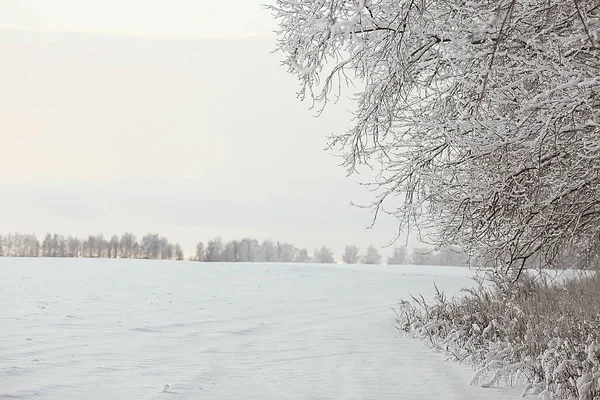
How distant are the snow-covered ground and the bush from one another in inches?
15.4

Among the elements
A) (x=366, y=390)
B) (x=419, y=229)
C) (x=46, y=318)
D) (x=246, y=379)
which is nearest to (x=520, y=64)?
(x=419, y=229)

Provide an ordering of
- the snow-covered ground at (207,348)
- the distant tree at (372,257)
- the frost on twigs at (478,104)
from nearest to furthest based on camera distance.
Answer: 1. the frost on twigs at (478,104)
2. the snow-covered ground at (207,348)
3. the distant tree at (372,257)

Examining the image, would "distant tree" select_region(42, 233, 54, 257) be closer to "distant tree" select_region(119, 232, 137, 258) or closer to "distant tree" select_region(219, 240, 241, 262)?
"distant tree" select_region(119, 232, 137, 258)

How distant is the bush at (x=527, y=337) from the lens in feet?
19.1

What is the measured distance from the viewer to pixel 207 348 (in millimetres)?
8875

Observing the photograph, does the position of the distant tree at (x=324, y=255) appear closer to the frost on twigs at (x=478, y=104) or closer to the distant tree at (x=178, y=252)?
the distant tree at (x=178, y=252)

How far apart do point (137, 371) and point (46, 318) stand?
5972 millimetres

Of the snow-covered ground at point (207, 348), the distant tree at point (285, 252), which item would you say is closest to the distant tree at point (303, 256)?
the distant tree at point (285, 252)

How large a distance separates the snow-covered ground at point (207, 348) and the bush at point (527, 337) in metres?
0.39

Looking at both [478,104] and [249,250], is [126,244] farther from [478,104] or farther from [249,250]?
[478,104]

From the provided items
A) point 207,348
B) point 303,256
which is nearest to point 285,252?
point 303,256

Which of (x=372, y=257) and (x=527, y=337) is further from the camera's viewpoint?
(x=372, y=257)

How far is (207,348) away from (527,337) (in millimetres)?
4586

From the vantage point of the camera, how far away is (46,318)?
38.8 ft
